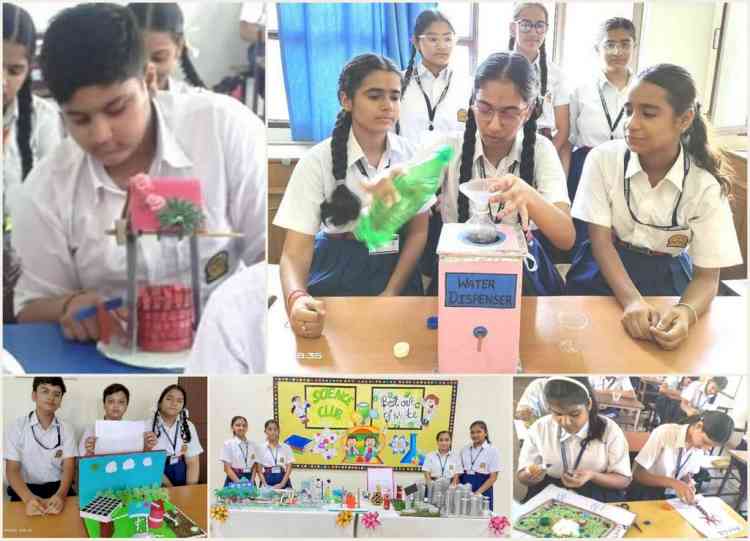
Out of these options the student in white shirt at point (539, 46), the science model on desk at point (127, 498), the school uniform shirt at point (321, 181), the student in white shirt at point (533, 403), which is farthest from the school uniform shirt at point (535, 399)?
the science model on desk at point (127, 498)

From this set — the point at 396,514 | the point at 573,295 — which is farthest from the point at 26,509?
the point at 573,295

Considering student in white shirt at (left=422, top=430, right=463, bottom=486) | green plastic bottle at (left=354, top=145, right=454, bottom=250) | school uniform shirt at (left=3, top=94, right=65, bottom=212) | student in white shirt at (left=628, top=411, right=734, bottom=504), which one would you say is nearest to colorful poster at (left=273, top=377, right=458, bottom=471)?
student in white shirt at (left=422, top=430, right=463, bottom=486)

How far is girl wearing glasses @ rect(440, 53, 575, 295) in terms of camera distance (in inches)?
76.5

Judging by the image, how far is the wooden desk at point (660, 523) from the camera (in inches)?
84.7

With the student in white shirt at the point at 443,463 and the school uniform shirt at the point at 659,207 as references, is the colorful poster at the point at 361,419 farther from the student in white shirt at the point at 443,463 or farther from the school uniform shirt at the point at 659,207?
→ the school uniform shirt at the point at 659,207

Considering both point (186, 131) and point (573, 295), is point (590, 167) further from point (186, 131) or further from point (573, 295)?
point (186, 131)

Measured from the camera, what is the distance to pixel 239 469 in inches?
84.7

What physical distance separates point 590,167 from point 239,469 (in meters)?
1.08

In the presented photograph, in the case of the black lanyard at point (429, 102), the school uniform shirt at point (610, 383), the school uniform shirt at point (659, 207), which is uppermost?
the black lanyard at point (429, 102)

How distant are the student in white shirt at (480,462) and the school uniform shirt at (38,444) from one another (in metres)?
0.93

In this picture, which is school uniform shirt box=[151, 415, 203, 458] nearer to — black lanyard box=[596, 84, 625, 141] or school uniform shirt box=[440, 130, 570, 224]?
school uniform shirt box=[440, 130, 570, 224]

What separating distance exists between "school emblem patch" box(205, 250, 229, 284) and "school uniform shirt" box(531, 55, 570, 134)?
75cm

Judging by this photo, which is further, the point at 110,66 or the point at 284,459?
the point at 284,459

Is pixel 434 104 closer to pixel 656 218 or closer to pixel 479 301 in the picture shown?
pixel 479 301
